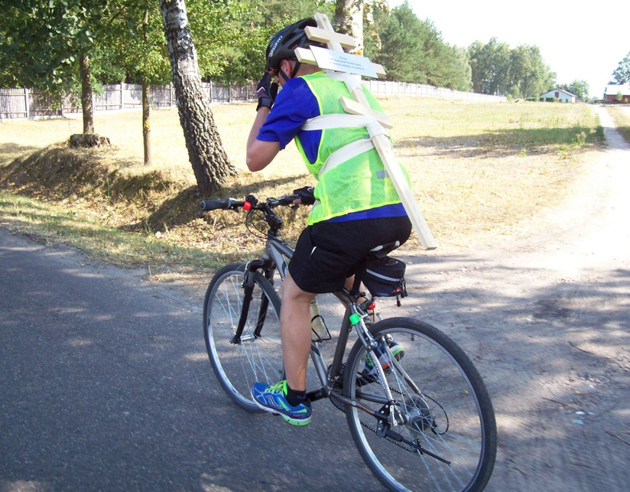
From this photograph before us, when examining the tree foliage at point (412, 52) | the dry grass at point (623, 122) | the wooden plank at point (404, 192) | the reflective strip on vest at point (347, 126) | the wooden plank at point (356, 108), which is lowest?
the wooden plank at point (404, 192)

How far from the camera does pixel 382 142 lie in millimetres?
2635

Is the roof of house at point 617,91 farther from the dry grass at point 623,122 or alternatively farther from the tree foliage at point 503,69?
the dry grass at point 623,122

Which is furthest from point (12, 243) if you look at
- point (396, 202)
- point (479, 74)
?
point (479, 74)

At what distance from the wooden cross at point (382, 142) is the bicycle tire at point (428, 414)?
17.1 inches

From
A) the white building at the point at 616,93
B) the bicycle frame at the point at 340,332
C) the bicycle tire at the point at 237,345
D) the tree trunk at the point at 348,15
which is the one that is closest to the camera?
the bicycle frame at the point at 340,332

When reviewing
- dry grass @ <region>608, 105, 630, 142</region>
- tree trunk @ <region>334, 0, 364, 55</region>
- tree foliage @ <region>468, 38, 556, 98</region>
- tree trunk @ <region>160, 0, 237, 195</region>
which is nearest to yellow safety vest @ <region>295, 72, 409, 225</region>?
tree trunk @ <region>334, 0, 364, 55</region>

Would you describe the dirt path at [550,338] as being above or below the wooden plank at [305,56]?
below

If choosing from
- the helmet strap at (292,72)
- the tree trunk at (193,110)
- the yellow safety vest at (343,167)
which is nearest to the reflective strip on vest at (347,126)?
the yellow safety vest at (343,167)

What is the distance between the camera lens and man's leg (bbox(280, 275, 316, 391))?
113 inches

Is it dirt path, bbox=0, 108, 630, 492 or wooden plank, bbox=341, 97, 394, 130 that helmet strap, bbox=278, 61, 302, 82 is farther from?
dirt path, bbox=0, 108, 630, 492

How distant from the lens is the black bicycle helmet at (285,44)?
2871 mm

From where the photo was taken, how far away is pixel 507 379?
3.78 m

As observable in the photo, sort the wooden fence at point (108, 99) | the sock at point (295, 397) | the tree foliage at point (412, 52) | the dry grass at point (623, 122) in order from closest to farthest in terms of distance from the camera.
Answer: the sock at point (295, 397) → the dry grass at point (623, 122) → the wooden fence at point (108, 99) → the tree foliage at point (412, 52)

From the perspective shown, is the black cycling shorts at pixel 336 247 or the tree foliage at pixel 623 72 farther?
the tree foliage at pixel 623 72
